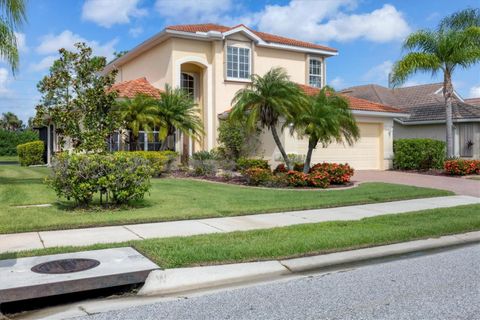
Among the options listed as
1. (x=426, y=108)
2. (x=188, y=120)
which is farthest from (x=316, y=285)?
(x=426, y=108)

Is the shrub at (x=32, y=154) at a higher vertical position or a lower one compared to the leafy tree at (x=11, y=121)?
lower

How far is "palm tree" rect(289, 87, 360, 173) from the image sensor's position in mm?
14992

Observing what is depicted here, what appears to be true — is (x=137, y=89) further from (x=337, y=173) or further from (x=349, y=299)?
(x=349, y=299)

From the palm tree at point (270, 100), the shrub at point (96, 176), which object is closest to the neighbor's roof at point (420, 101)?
the palm tree at point (270, 100)

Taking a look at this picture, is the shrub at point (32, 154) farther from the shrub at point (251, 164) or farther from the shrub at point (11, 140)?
the shrub at point (11, 140)

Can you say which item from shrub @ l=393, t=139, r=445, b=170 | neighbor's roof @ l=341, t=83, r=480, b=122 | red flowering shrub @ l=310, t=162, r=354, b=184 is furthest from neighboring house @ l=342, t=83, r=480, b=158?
red flowering shrub @ l=310, t=162, r=354, b=184

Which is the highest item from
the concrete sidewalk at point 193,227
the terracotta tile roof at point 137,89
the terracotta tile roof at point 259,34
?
the terracotta tile roof at point 259,34

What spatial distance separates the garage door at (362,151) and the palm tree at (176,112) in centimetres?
626

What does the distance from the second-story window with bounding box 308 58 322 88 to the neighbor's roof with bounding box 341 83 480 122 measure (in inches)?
248

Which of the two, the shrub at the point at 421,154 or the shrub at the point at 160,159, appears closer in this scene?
the shrub at the point at 160,159

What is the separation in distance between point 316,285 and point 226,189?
9.18 meters

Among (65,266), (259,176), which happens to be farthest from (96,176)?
(259,176)

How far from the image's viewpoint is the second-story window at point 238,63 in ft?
74.4

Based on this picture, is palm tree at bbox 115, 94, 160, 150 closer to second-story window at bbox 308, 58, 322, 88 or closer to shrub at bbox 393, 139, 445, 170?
second-story window at bbox 308, 58, 322, 88
